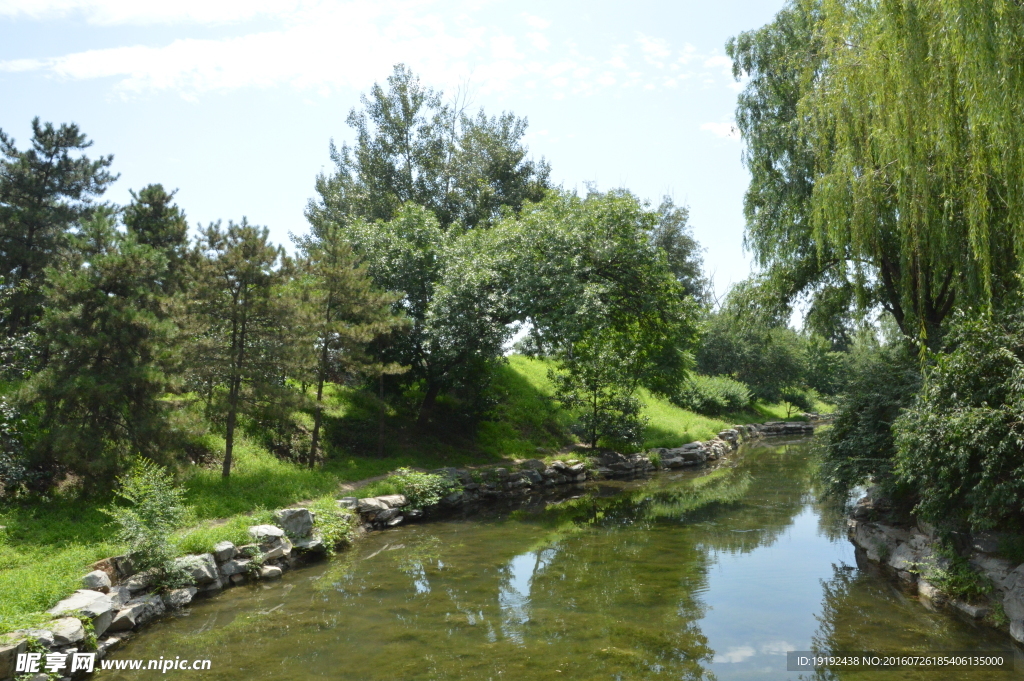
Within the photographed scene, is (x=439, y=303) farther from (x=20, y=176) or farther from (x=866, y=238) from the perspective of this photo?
(x=20, y=176)

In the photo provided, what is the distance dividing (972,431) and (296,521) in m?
11.0

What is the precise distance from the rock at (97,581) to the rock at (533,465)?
44.7 ft

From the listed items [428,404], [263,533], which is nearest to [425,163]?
[428,404]

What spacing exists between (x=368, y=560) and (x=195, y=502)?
3.63 meters

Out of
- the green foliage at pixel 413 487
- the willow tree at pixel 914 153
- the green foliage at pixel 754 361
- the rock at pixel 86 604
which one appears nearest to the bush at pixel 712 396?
the green foliage at pixel 754 361

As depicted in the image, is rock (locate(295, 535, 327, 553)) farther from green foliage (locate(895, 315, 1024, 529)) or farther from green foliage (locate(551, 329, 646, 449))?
green foliage (locate(551, 329, 646, 449))

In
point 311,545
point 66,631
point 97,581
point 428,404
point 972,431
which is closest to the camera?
point 66,631

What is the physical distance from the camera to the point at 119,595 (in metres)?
8.80

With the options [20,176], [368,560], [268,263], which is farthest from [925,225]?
[20,176]

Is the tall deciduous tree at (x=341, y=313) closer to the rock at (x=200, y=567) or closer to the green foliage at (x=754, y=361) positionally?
the rock at (x=200, y=567)

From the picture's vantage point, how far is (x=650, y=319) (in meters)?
21.9

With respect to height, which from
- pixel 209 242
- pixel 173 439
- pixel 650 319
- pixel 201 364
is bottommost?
pixel 173 439

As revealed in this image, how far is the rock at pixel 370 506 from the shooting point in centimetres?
1480

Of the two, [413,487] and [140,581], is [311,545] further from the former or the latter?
[413,487]
